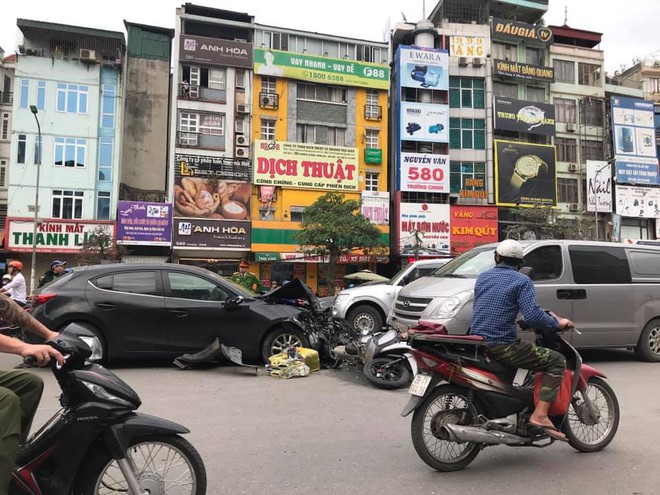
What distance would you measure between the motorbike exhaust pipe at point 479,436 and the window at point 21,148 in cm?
3291

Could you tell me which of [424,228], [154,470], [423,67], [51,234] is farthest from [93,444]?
[423,67]

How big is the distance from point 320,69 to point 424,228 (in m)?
13.0

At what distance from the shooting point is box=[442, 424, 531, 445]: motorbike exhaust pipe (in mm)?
3777

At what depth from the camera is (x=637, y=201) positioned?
129ft

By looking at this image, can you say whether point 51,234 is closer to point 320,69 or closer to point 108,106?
point 108,106

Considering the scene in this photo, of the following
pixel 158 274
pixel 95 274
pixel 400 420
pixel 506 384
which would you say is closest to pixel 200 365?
pixel 158 274

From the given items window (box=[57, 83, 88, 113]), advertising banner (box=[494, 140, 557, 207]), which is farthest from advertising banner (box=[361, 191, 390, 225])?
window (box=[57, 83, 88, 113])

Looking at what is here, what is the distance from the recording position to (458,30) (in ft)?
125

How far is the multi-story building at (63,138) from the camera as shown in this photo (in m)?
29.4

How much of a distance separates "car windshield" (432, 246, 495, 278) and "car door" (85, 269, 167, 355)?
4489 mm

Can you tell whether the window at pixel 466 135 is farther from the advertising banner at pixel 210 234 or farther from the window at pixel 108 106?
the window at pixel 108 106

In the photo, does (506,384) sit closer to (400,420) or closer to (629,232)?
(400,420)

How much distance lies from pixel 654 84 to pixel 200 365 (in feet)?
178

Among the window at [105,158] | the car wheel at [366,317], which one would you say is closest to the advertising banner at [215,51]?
the window at [105,158]
